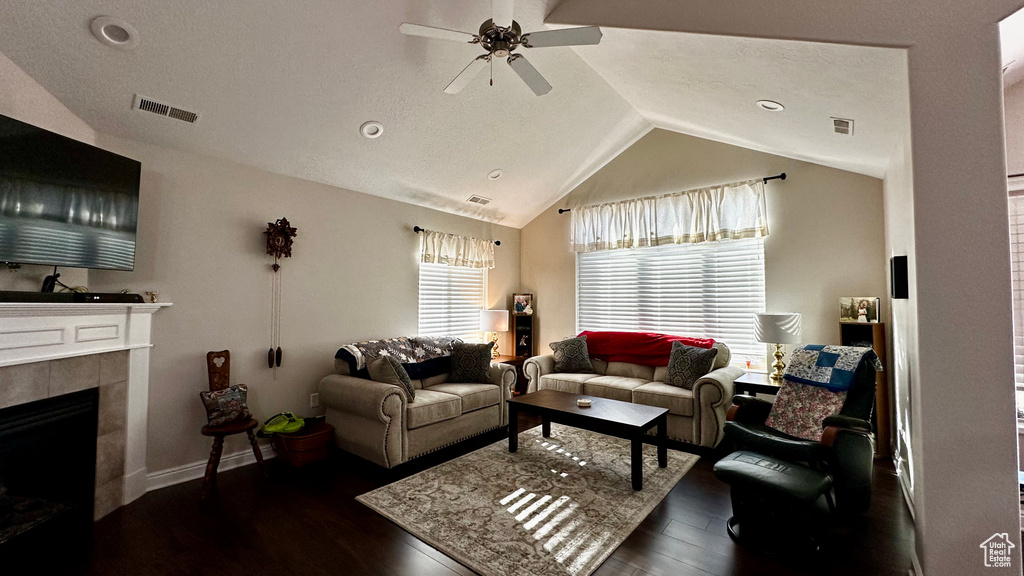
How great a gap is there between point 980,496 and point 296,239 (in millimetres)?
4561

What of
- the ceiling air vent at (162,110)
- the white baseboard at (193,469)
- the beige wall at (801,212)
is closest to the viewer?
the ceiling air vent at (162,110)

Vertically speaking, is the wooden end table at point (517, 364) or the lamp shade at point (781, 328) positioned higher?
the lamp shade at point (781, 328)

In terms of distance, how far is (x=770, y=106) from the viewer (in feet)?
9.54

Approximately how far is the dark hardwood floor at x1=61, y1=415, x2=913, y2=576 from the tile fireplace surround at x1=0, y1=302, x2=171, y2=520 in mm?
241

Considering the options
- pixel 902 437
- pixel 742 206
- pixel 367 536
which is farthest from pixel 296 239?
pixel 902 437

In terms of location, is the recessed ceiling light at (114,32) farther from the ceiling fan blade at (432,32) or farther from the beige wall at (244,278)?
the ceiling fan blade at (432,32)

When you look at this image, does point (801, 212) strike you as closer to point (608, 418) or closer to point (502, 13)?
point (608, 418)

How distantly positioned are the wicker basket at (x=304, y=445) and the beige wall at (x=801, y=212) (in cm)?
430

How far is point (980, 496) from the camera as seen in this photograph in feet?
5.32

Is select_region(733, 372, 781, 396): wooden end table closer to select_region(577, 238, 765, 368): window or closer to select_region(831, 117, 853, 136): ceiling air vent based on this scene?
select_region(577, 238, 765, 368): window

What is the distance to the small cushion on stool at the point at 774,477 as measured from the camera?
2.09m

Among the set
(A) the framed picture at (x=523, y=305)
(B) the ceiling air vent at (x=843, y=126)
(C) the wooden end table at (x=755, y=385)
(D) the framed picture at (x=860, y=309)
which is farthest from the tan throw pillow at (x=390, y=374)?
(D) the framed picture at (x=860, y=309)

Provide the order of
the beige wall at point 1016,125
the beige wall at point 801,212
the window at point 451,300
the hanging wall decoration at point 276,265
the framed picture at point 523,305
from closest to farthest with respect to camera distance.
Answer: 1. the beige wall at point 1016,125
2. the hanging wall decoration at point 276,265
3. the beige wall at point 801,212
4. the window at point 451,300
5. the framed picture at point 523,305

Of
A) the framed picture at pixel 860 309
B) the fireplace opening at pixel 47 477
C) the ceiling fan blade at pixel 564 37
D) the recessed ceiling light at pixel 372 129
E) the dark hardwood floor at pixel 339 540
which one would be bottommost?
the dark hardwood floor at pixel 339 540
